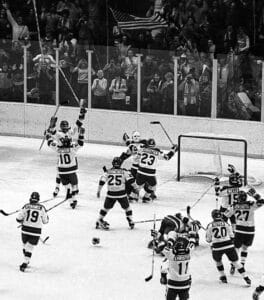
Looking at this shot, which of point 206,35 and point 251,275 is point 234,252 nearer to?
point 251,275

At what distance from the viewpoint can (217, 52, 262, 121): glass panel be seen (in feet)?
63.4

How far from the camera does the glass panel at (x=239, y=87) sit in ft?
63.4

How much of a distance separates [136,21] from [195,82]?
319cm

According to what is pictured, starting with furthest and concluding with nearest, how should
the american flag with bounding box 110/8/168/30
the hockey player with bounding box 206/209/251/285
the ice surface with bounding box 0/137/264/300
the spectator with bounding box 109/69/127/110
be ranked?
the american flag with bounding box 110/8/168/30 < the spectator with bounding box 109/69/127/110 < the hockey player with bounding box 206/209/251/285 < the ice surface with bounding box 0/137/264/300

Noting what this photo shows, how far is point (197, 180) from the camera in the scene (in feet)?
58.3

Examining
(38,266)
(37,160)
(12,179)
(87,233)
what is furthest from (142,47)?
(38,266)

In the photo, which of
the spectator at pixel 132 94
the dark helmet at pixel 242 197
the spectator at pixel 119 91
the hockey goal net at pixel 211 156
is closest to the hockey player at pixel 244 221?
the dark helmet at pixel 242 197

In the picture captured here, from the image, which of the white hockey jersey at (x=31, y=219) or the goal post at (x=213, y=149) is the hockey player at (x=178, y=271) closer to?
the white hockey jersey at (x=31, y=219)

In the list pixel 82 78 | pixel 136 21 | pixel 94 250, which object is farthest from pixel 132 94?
pixel 94 250

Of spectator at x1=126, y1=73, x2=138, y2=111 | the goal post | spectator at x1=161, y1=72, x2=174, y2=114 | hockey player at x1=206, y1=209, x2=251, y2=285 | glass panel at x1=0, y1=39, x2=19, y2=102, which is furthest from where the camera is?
glass panel at x1=0, y1=39, x2=19, y2=102

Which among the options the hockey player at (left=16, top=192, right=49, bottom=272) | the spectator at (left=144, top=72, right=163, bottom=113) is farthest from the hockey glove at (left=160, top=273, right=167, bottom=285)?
the spectator at (left=144, top=72, right=163, bottom=113)

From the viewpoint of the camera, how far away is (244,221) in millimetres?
12852

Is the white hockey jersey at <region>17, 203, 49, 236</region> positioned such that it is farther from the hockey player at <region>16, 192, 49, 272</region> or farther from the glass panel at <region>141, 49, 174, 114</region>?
the glass panel at <region>141, 49, 174, 114</region>

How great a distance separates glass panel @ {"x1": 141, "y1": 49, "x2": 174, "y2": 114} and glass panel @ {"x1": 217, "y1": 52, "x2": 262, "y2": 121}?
955 mm
